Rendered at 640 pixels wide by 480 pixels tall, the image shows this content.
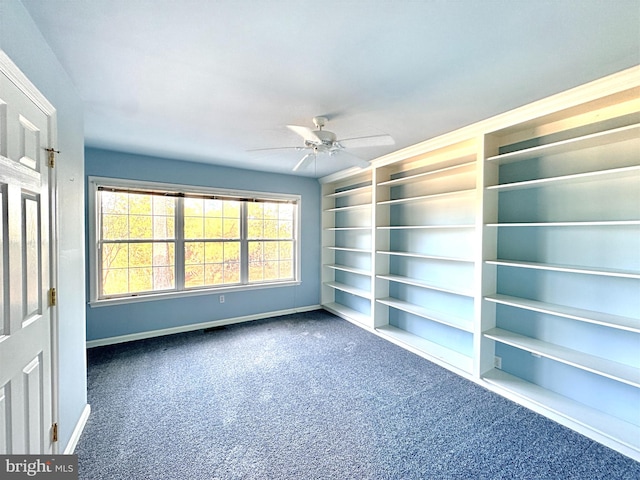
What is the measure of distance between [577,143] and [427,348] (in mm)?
2471

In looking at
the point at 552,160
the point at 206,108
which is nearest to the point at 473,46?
the point at 552,160

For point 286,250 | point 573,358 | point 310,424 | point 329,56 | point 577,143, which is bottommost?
point 310,424

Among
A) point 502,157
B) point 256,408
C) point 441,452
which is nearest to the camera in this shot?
point 441,452

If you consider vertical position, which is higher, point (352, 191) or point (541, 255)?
point (352, 191)

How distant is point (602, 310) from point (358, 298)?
3063 millimetres

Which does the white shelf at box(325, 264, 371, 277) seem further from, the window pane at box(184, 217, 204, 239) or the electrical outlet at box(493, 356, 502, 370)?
the window pane at box(184, 217, 204, 239)

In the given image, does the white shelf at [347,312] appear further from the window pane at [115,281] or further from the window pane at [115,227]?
the window pane at [115,227]

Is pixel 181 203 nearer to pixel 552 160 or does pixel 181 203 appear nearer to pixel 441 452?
pixel 441 452

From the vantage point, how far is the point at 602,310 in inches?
82.7

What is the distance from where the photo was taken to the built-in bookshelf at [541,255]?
6.45ft

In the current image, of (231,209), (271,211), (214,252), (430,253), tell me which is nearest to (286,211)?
(271,211)

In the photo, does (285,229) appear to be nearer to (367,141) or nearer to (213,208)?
(213,208)

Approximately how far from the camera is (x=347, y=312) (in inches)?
183

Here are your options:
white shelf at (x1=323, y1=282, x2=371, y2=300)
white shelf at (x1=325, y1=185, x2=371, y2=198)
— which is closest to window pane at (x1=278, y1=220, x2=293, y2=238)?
white shelf at (x1=325, y1=185, x2=371, y2=198)
